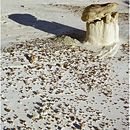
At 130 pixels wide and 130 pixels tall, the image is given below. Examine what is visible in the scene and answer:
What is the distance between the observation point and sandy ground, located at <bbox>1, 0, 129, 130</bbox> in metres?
4.37

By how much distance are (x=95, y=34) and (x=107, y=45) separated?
444 mm

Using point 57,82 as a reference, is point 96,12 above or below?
above

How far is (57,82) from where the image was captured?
5.32 metres

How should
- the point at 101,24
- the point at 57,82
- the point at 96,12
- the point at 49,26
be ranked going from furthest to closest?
1. the point at 49,26
2. the point at 101,24
3. the point at 96,12
4. the point at 57,82

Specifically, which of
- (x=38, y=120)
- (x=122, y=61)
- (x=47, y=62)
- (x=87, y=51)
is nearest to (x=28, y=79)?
(x=47, y=62)

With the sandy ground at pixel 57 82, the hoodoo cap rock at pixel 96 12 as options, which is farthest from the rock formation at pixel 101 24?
the sandy ground at pixel 57 82

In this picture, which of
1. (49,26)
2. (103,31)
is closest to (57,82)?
(103,31)

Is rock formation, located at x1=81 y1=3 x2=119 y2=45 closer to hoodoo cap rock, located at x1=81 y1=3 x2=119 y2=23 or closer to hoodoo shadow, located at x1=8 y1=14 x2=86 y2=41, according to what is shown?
hoodoo cap rock, located at x1=81 y1=3 x2=119 y2=23

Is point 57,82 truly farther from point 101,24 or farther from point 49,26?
point 49,26

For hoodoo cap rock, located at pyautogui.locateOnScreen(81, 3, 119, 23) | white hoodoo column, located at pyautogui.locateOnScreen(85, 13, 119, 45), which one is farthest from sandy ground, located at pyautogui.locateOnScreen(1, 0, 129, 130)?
hoodoo cap rock, located at pyautogui.locateOnScreen(81, 3, 119, 23)

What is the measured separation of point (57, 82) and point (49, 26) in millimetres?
3126

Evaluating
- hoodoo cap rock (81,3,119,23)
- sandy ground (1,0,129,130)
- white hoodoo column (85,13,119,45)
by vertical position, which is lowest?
sandy ground (1,0,129,130)

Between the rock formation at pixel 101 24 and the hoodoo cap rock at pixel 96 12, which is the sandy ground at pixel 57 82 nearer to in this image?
the rock formation at pixel 101 24

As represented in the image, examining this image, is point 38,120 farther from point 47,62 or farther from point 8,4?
point 8,4
